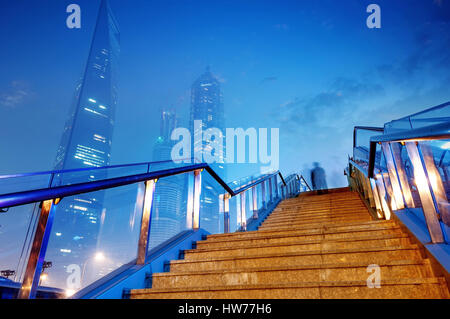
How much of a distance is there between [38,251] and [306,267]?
193 cm

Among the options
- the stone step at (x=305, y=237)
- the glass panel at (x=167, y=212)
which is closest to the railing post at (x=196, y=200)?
the stone step at (x=305, y=237)

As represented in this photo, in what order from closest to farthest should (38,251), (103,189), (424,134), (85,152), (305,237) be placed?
(38,251) → (424,134) → (103,189) → (305,237) → (85,152)

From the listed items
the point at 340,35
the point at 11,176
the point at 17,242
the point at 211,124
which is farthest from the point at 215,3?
the point at 11,176

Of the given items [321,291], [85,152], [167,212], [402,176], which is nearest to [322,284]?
[321,291]

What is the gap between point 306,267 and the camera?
2.10 meters

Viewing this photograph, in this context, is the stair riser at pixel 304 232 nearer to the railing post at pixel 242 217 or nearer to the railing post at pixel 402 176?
the railing post at pixel 402 176

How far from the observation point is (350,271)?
2.00 m

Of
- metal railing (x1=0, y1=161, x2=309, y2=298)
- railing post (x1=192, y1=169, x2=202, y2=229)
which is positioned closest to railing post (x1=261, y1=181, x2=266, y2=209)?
metal railing (x1=0, y1=161, x2=309, y2=298)

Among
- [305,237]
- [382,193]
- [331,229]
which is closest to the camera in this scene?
[305,237]

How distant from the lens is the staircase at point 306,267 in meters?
1.73

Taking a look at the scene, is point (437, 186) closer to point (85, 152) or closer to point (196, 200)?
point (196, 200)

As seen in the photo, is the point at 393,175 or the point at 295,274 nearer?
the point at 295,274

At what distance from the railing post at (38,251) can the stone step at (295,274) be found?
3.63ft
